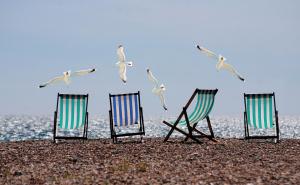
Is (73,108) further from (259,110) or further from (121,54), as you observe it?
(259,110)

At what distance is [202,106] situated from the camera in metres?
12.1

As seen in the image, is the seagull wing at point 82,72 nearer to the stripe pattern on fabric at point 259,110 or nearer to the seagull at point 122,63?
the seagull at point 122,63

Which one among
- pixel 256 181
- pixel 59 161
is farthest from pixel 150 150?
pixel 256 181

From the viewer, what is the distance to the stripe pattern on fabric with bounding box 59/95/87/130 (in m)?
12.6

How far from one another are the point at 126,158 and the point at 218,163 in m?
1.75

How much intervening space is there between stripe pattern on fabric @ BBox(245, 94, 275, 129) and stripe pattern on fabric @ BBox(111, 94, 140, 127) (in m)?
2.74

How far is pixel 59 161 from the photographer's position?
32.0 ft

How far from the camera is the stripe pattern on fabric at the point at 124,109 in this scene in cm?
1227

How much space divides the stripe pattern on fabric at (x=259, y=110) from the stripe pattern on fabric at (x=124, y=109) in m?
2.74

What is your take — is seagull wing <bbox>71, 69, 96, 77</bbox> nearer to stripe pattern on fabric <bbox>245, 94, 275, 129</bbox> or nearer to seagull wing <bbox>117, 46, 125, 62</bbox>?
seagull wing <bbox>117, 46, 125, 62</bbox>

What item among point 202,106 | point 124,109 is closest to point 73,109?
point 124,109

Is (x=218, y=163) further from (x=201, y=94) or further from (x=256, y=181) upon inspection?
(x=201, y=94)

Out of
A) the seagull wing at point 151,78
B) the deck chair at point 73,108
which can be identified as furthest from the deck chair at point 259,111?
the deck chair at point 73,108

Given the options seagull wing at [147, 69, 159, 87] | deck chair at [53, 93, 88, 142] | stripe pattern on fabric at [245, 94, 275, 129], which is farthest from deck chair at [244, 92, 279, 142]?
deck chair at [53, 93, 88, 142]
